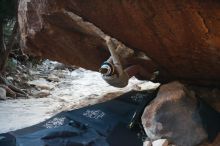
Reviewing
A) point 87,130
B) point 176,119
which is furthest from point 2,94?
point 176,119

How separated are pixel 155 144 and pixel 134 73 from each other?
790mm

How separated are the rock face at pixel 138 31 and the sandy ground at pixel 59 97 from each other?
3.26 feet

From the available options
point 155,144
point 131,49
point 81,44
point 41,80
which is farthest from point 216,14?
point 41,80

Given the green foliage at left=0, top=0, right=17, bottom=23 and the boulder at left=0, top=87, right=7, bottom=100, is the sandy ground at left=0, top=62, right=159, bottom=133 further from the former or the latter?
the green foliage at left=0, top=0, right=17, bottom=23

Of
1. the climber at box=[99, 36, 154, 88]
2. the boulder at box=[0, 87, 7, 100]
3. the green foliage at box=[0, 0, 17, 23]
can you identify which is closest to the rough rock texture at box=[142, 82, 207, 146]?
the climber at box=[99, 36, 154, 88]

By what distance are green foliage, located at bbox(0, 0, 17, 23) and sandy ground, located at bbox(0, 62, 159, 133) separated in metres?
1.57

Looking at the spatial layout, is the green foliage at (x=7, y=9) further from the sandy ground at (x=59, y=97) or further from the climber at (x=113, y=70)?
the climber at (x=113, y=70)

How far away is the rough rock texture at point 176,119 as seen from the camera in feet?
10.2

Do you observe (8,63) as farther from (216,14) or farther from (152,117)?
(216,14)

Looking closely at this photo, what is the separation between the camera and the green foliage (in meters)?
6.56

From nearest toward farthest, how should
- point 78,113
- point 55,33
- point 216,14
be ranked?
point 216,14
point 55,33
point 78,113

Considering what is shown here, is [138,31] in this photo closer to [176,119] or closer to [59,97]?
[176,119]

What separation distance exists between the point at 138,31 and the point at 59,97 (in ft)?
12.8

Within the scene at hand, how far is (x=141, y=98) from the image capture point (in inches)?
166
